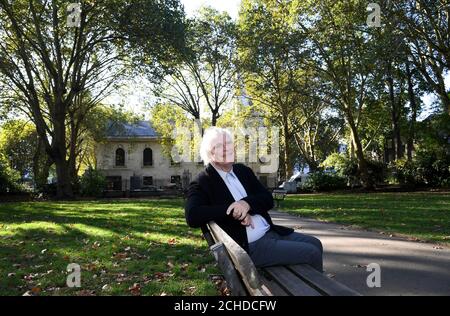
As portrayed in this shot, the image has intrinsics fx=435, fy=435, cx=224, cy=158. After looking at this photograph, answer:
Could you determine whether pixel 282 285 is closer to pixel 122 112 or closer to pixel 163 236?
pixel 163 236

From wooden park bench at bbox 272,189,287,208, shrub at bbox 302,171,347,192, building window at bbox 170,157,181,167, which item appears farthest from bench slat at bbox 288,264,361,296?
building window at bbox 170,157,181,167

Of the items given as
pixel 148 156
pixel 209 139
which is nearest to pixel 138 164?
pixel 148 156

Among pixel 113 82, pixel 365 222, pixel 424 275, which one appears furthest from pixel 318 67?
pixel 424 275

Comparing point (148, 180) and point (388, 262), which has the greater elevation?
point (148, 180)

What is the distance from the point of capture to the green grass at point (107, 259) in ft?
18.1

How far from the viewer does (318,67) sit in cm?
2997

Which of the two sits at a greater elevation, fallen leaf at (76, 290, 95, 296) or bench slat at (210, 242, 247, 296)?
bench slat at (210, 242, 247, 296)

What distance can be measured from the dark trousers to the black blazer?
0.14 metres

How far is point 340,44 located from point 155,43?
11.6 meters

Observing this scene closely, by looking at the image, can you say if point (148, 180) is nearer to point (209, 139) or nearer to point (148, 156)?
point (148, 156)

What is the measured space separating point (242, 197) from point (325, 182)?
30.4 meters

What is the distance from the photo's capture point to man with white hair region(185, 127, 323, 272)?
13.1 ft

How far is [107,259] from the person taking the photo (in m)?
7.25

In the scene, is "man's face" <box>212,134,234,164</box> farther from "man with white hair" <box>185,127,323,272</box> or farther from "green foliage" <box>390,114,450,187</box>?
"green foliage" <box>390,114,450,187</box>
